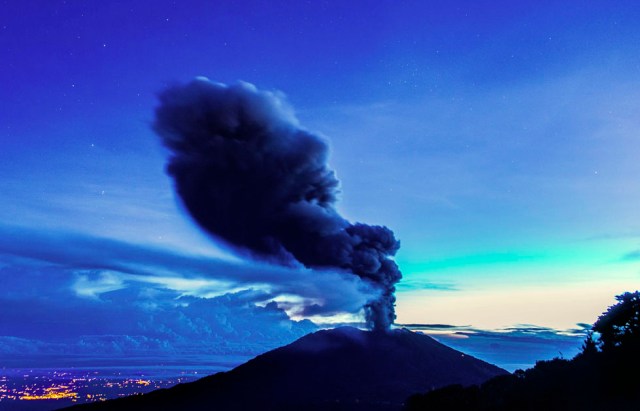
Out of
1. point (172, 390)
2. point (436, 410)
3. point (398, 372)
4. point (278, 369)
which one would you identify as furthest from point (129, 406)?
point (436, 410)

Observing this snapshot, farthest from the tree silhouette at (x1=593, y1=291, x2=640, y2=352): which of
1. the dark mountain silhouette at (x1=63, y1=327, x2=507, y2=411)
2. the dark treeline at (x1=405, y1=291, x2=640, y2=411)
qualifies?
the dark mountain silhouette at (x1=63, y1=327, x2=507, y2=411)

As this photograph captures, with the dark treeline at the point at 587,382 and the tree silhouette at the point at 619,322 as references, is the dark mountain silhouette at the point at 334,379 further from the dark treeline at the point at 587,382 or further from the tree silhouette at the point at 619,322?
the tree silhouette at the point at 619,322

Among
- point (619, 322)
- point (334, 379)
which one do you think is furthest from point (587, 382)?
point (334, 379)

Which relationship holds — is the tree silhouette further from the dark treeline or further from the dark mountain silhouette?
the dark mountain silhouette

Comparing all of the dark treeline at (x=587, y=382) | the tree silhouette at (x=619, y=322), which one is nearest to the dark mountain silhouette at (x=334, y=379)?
the dark treeline at (x=587, y=382)

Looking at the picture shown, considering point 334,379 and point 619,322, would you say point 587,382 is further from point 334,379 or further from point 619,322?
point 334,379

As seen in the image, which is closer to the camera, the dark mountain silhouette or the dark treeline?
the dark treeline

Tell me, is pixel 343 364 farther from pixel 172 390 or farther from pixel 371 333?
pixel 172 390
